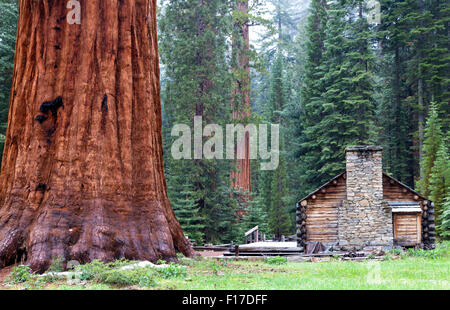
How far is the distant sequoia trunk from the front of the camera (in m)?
9.61

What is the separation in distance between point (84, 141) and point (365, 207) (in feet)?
42.6

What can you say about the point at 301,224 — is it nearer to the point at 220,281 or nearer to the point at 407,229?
the point at 407,229

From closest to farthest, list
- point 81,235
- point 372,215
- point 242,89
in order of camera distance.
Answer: point 81,235, point 372,215, point 242,89

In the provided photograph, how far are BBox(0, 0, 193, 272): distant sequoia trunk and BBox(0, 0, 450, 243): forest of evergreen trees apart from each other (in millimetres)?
15107

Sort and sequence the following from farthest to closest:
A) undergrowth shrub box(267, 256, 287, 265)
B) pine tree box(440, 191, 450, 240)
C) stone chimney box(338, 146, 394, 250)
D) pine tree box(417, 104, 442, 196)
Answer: pine tree box(417, 104, 442, 196), pine tree box(440, 191, 450, 240), stone chimney box(338, 146, 394, 250), undergrowth shrub box(267, 256, 287, 265)

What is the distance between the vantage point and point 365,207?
1989cm

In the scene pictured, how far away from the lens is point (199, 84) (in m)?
29.9

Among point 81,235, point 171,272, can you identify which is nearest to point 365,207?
point 171,272

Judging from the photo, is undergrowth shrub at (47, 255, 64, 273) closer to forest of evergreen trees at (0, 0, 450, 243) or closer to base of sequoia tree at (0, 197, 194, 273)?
base of sequoia tree at (0, 197, 194, 273)

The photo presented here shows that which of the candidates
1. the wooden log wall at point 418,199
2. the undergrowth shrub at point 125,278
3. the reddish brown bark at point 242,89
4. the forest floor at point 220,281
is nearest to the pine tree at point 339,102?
the reddish brown bark at point 242,89

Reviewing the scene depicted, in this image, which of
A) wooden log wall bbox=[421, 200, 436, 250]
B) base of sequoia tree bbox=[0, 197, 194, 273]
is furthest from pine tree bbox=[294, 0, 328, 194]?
base of sequoia tree bbox=[0, 197, 194, 273]

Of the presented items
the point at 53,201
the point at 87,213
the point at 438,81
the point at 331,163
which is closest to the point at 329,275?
the point at 87,213
